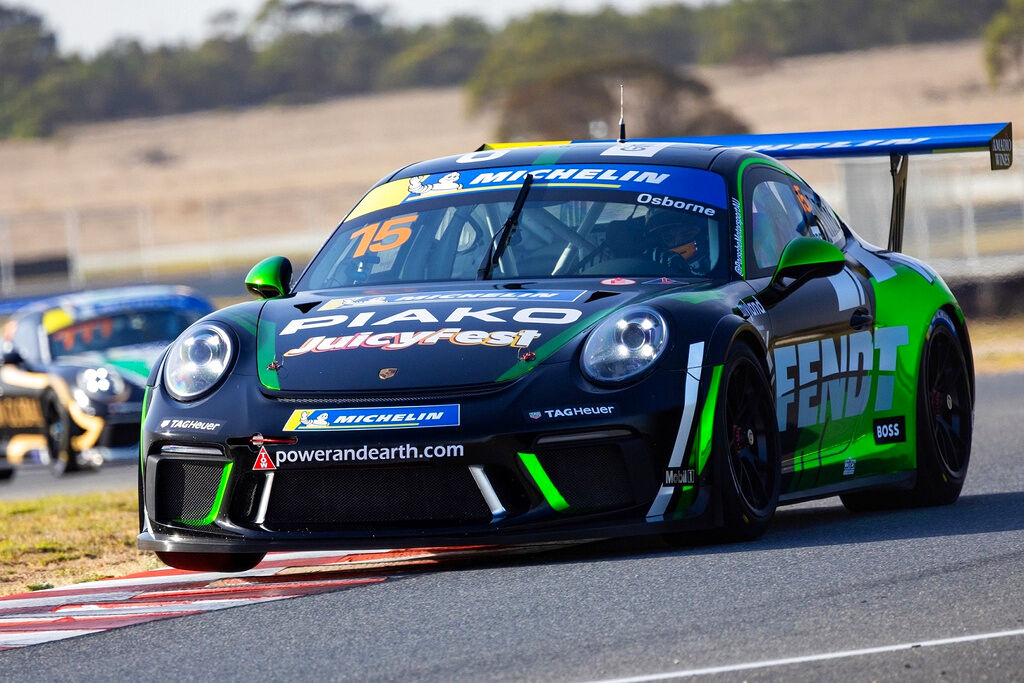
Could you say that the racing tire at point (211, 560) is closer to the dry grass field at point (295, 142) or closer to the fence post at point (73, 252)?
the fence post at point (73, 252)

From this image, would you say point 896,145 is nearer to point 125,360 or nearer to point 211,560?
point 211,560

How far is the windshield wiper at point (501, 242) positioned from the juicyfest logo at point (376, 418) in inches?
40.5

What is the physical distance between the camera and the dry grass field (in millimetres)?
59844

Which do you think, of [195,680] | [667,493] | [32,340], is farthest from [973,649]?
[32,340]

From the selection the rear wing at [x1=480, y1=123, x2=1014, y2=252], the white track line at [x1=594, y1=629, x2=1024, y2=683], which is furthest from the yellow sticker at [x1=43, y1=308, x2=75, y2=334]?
the white track line at [x1=594, y1=629, x2=1024, y2=683]

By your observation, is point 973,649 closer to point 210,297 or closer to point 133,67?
point 210,297

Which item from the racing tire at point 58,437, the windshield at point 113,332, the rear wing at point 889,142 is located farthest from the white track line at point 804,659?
the windshield at point 113,332

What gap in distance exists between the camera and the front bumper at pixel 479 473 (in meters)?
5.73

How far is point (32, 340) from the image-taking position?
1466 cm

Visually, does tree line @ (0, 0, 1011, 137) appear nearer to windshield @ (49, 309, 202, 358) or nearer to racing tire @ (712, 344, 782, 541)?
windshield @ (49, 309, 202, 358)

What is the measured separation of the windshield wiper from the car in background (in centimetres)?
665

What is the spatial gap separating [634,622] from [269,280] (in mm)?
2325

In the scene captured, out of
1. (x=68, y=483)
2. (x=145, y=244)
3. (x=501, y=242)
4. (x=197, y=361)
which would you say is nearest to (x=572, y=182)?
(x=501, y=242)

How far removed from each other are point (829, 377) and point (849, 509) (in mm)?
1041
